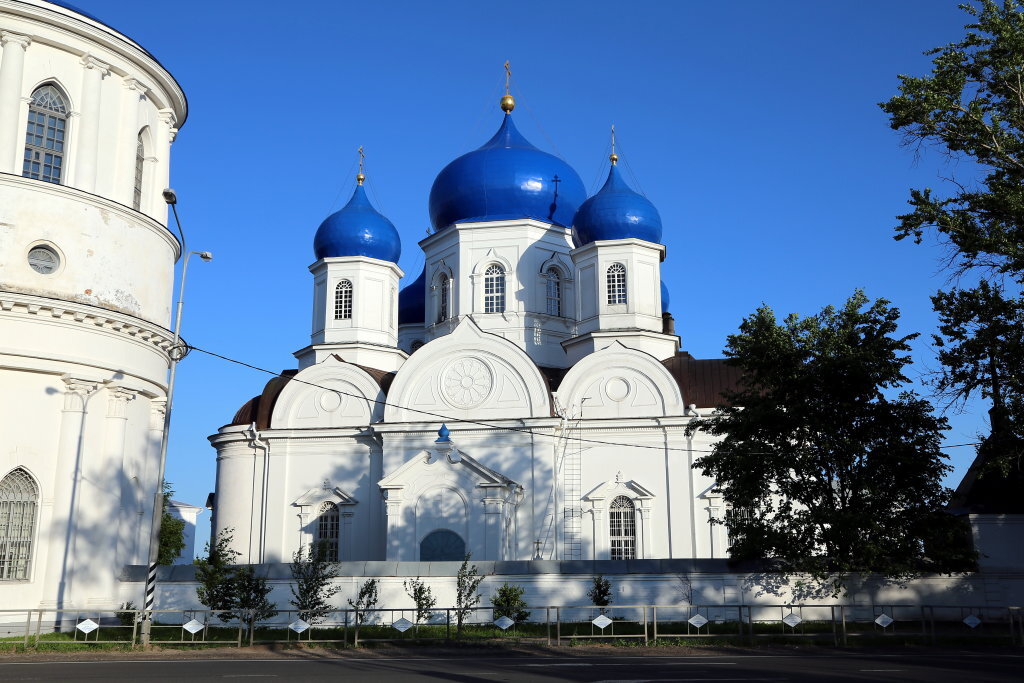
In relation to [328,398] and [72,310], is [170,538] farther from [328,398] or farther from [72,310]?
[72,310]

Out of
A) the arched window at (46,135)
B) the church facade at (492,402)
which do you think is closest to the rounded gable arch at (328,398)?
the church facade at (492,402)

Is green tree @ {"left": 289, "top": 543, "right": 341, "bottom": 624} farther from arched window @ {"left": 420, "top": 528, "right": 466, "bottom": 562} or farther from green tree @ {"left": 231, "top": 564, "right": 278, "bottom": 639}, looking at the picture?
arched window @ {"left": 420, "top": 528, "right": 466, "bottom": 562}

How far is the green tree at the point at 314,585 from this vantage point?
70.2ft

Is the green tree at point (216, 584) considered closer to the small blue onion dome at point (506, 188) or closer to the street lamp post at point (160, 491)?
the street lamp post at point (160, 491)

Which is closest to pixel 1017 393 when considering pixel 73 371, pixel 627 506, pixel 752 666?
pixel 752 666

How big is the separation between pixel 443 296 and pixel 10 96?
17513mm

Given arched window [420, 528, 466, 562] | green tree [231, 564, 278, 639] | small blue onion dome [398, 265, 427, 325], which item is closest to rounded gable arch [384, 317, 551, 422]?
arched window [420, 528, 466, 562]

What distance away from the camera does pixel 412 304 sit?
40.3 metres

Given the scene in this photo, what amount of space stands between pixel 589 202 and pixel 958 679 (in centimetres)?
2351

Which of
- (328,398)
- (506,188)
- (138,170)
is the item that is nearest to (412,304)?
(506,188)

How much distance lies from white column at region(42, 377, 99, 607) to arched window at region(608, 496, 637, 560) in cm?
1482

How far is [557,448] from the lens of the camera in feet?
99.3

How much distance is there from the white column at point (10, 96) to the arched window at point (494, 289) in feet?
55.3

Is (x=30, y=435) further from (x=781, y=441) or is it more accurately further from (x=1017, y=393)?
(x=1017, y=393)
